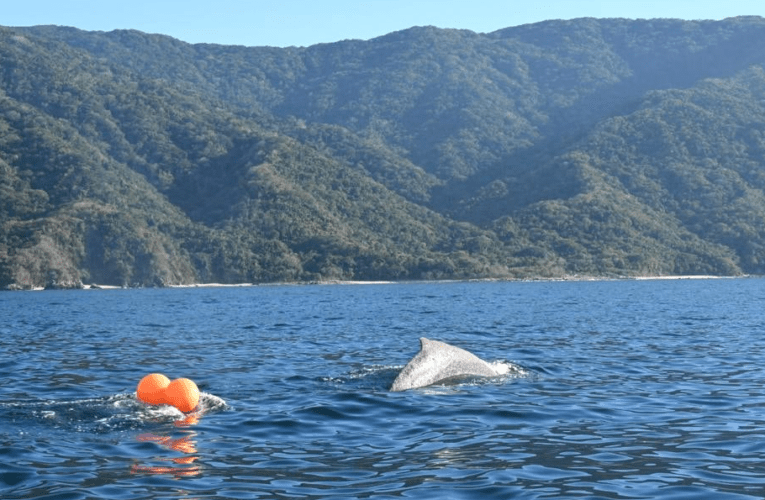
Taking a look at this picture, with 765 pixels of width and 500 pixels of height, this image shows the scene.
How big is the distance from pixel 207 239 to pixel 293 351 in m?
138

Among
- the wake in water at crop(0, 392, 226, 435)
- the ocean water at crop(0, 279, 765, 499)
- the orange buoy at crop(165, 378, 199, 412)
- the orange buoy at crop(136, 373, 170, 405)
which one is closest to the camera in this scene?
the ocean water at crop(0, 279, 765, 499)

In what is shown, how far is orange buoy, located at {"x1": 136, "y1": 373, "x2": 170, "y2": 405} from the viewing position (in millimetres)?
21750

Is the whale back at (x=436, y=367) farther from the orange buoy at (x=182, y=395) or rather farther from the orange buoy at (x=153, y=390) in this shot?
the orange buoy at (x=153, y=390)

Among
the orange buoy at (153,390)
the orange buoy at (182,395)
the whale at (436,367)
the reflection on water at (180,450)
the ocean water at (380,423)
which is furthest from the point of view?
the whale at (436,367)

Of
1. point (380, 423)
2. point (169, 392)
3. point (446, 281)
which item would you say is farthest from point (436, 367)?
point (446, 281)

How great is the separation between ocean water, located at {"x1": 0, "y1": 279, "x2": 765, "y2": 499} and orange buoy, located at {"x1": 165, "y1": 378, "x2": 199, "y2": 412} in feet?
1.26

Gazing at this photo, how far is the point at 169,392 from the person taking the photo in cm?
2159

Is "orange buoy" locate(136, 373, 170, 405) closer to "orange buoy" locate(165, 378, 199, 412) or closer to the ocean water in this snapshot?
"orange buoy" locate(165, 378, 199, 412)

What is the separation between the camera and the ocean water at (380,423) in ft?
48.5

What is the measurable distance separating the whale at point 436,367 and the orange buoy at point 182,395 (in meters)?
5.39

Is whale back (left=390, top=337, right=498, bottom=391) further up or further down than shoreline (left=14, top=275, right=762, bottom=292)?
further up

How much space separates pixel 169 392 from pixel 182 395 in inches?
15.3

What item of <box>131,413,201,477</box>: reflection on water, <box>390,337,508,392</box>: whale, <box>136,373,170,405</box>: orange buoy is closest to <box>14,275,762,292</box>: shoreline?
<box>390,337,508,392</box>: whale

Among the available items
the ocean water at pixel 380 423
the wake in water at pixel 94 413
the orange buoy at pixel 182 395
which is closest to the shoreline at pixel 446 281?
the ocean water at pixel 380 423
